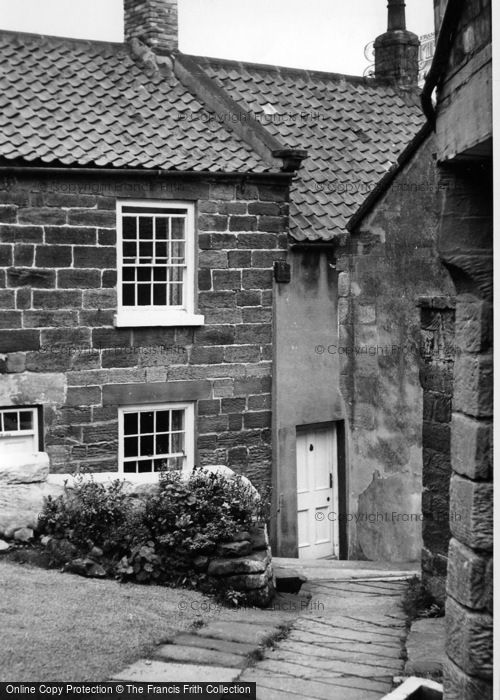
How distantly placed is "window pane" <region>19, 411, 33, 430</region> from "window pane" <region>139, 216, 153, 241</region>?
2.95 m

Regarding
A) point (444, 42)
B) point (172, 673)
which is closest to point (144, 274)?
point (172, 673)

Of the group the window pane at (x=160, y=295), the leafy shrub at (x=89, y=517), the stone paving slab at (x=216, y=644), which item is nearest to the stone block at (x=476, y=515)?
the stone paving slab at (x=216, y=644)

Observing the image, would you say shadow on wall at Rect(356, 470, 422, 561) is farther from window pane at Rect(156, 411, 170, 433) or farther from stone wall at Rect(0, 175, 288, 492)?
window pane at Rect(156, 411, 170, 433)

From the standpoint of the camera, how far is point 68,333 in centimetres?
1353

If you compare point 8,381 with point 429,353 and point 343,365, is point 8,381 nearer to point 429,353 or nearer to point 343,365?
point 343,365

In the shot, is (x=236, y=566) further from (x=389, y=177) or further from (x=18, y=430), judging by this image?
(x=389, y=177)

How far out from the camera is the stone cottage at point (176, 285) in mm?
13383

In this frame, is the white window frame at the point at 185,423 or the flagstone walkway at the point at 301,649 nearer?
the flagstone walkway at the point at 301,649

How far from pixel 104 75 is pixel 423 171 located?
576cm

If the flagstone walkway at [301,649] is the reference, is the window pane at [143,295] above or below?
above

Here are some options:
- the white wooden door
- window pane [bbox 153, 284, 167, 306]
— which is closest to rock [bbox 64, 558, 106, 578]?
window pane [bbox 153, 284, 167, 306]

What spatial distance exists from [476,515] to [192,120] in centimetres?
1189

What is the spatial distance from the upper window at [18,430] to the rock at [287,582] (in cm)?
463

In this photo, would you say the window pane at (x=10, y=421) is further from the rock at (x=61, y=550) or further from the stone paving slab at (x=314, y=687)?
the stone paving slab at (x=314, y=687)
